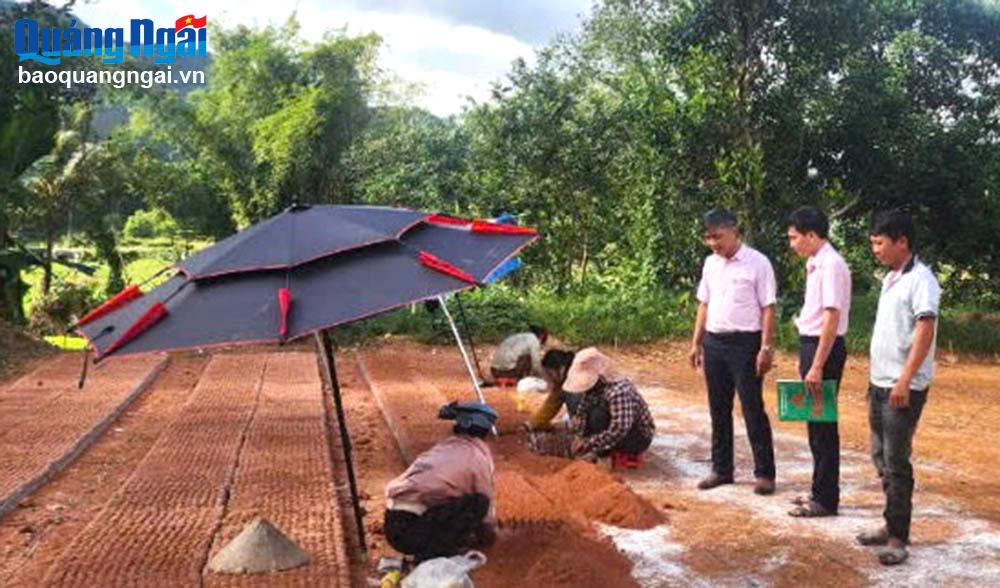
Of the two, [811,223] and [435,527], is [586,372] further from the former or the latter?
[435,527]

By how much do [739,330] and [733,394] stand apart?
0.46 m

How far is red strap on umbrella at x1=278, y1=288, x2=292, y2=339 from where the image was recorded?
3107mm

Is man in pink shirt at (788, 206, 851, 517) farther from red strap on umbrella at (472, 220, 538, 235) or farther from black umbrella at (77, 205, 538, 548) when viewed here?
black umbrella at (77, 205, 538, 548)

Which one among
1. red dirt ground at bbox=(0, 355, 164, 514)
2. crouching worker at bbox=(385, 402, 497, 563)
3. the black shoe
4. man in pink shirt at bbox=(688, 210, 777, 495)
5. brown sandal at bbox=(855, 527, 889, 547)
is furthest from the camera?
red dirt ground at bbox=(0, 355, 164, 514)

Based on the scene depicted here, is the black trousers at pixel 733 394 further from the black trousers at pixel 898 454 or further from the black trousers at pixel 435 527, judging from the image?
the black trousers at pixel 435 527

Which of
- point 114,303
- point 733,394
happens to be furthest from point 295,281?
point 733,394

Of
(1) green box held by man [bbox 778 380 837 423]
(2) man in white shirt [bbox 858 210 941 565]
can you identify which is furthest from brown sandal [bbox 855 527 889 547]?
(1) green box held by man [bbox 778 380 837 423]

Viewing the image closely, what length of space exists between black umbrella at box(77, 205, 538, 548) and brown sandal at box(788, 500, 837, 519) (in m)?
2.30

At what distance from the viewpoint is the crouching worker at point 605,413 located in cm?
588

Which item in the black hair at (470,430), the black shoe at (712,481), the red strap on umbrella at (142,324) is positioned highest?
the red strap on umbrella at (142,324)

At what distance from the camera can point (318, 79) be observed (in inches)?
927

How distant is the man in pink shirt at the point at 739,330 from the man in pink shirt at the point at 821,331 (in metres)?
0.32

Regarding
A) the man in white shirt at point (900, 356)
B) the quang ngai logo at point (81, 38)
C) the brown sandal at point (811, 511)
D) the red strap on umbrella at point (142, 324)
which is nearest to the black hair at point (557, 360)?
the brown sandal at point (811, 511)

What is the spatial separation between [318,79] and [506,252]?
68.6 feet
